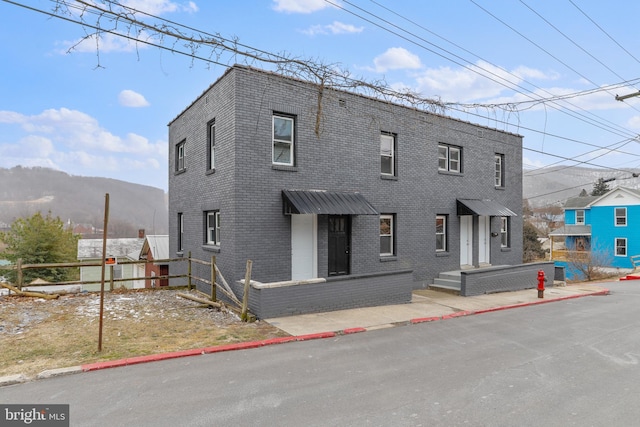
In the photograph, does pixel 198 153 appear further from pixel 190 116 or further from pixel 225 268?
pixel 225 268

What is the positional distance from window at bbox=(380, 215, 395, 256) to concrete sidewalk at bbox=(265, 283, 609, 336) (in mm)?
1825

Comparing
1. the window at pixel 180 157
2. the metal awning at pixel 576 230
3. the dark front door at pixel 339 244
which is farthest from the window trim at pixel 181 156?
the metal awning at pixel 576 230

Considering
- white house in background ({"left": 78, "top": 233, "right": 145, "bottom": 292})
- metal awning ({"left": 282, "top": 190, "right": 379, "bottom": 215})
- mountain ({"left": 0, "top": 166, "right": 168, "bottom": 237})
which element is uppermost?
mountain ({"left": 0, "top": 166, "right": 168, "bottom": 237})

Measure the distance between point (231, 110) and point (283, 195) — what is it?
2.81 m

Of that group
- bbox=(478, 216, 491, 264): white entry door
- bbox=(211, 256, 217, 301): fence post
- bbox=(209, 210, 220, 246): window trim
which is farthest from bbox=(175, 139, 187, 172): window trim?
bbox=(478, 216, 491, 264): white entry door

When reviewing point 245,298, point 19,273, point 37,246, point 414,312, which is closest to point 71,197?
point 37,246

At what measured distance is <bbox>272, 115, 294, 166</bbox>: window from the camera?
1180 centimetres

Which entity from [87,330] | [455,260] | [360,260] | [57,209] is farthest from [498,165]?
[57,209]

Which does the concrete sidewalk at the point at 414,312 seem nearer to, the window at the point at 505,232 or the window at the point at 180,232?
the window at the point at 505,232

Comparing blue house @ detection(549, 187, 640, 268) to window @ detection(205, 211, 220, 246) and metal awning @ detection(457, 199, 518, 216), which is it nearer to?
metal awning @ detection(457, 199, 518, 216)

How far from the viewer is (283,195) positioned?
11578mm

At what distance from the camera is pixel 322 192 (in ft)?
40.4

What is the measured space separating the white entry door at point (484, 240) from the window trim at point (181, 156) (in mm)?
12771

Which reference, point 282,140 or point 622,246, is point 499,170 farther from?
point 622,246
